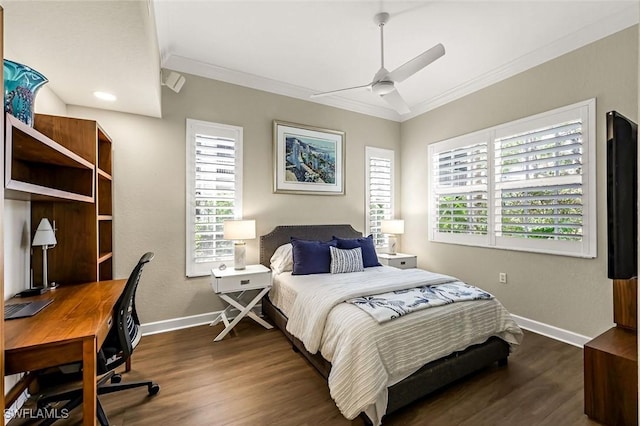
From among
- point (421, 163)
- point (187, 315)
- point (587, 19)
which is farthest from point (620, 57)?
point (187, 315)

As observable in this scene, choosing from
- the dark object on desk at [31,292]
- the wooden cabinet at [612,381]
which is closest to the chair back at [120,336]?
the dark object on desk at [31,292]

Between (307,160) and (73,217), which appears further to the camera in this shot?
(307,160)

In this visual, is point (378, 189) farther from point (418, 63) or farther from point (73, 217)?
point (73, 217)

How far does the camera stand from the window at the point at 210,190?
3260mm

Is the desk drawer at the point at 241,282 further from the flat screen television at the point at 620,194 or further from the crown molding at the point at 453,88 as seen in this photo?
the flat screen television at the point at 620,194

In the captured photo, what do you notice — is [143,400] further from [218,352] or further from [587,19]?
[587,19]

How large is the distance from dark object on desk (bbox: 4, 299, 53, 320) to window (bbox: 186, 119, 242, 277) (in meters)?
1.52

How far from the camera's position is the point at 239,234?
317 cm

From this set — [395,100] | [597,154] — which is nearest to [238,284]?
[395,100]

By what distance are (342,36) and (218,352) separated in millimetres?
3230

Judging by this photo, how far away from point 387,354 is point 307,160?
9.07ft

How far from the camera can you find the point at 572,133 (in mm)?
2793

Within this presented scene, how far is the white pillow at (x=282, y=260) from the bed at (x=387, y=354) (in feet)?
1.85

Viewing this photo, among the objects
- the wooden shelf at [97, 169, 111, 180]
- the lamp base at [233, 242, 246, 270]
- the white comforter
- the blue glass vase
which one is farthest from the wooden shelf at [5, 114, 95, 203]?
the white comforter
